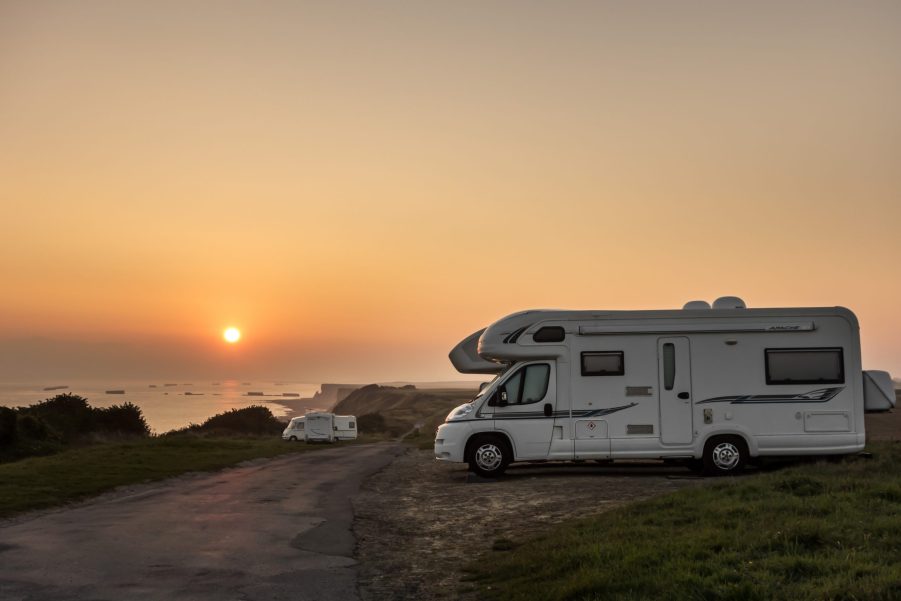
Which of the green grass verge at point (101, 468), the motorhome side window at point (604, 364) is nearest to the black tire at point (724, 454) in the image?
the motorhome side window at point (604, 364)

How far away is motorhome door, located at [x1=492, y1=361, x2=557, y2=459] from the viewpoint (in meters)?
17.2

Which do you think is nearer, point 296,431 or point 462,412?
point 462,412

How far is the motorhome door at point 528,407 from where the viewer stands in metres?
17.2

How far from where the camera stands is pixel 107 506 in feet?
47.4

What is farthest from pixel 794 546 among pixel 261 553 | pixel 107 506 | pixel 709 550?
pixel 107 506

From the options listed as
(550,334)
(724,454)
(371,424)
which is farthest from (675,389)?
(371,424)

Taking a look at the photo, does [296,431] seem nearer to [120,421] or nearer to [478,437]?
[120,421]

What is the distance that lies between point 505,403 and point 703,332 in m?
4.61

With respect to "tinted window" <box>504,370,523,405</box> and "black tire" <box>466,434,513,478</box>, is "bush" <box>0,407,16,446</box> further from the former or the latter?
"tinted window" <box>504,370,523,405</box>

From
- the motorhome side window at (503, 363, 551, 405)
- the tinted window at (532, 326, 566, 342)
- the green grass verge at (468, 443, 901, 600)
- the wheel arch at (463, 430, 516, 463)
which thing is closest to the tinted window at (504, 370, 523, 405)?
the motorhome side window at (503, 363, 551, 405)

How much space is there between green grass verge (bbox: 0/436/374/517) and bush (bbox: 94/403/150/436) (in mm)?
9886

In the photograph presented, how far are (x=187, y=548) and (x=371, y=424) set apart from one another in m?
68.8

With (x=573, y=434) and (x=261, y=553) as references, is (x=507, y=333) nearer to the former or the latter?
(x=573, y=434)

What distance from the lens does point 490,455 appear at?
17.4m
